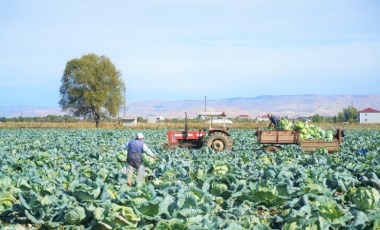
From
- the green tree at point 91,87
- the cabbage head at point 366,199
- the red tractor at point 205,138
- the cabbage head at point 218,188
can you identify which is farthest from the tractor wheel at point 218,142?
the green tree at point 91,87

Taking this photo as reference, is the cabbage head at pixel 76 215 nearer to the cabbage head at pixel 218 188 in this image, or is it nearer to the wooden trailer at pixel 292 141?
the cabbage head at pixel 218 188

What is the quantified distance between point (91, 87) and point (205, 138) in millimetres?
49008

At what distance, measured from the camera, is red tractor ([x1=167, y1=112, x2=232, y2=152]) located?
22016 millimetres

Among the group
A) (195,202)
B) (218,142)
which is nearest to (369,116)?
(218,142)

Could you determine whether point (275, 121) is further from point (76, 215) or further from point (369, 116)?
point (369, 116)

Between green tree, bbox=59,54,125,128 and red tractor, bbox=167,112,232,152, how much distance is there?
46.5 metres

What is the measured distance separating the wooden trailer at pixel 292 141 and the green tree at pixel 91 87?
4875 cm

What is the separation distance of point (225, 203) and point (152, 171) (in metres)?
4.72

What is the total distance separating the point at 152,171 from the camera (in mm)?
14008

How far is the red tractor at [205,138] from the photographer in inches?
867

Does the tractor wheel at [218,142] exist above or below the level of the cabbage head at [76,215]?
above

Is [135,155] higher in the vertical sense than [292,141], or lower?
lower

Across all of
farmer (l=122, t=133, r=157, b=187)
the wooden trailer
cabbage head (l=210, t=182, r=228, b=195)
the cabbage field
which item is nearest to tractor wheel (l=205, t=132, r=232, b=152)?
the wooden trailer

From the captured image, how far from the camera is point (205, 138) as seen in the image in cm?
2219
